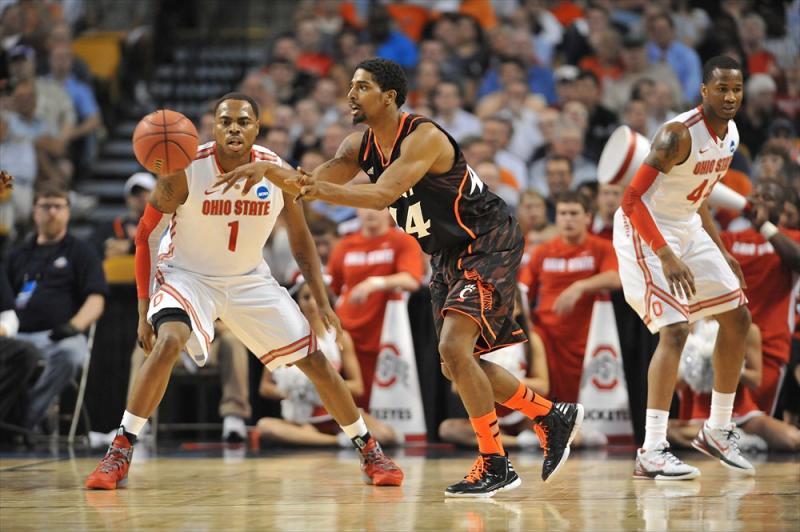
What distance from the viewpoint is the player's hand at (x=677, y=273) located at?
641 centimetres

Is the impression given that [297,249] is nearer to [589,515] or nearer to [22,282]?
[589,515]

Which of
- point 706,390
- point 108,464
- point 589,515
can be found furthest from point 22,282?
point 589,515

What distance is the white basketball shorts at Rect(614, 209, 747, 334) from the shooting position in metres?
6.77

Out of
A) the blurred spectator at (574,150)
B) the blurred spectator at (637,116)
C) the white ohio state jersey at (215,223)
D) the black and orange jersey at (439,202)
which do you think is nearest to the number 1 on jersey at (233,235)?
the white ohio state jersey at (215,223)

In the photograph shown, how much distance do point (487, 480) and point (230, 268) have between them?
181 cm

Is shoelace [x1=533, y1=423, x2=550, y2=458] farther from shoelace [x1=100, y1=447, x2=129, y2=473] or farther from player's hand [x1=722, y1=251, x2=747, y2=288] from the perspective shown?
shoelace [x1=100, y1=447, x2=129, y2=473]

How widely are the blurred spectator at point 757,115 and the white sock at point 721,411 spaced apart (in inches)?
221

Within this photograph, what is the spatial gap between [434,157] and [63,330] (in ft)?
15.3

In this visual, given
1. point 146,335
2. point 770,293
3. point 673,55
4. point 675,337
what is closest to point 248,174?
point 146,335

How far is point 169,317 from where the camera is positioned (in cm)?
629

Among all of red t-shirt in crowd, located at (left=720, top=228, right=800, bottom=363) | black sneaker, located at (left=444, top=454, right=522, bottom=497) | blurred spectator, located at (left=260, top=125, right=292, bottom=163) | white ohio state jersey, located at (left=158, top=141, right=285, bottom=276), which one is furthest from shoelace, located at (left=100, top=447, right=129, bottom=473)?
blurred spectator, located at (left=260, top=125, right=292, bottom=163)

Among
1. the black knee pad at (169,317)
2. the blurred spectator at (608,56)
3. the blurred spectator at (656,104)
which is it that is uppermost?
the blurred spectator at (608,56)

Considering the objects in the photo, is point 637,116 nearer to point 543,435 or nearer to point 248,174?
point 543,435

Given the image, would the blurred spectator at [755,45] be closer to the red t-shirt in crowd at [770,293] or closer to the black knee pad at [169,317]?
the red t-shirt in crowd at [770,293]
